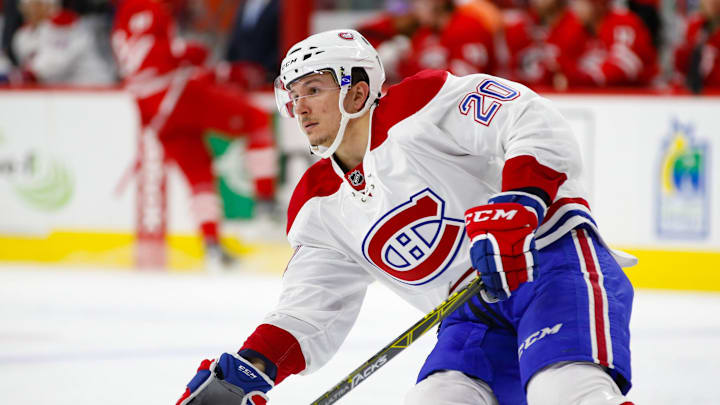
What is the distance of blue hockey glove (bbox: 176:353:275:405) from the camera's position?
2.08m

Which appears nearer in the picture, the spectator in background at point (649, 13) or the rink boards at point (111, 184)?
the rink boards at point (111, 184)

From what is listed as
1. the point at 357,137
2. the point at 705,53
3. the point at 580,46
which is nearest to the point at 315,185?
the point at 357,137

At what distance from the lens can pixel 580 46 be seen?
19.6 feet

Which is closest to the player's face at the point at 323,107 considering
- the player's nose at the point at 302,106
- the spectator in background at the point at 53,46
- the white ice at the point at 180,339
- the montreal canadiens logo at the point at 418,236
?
the player's nose at the point at 302,106

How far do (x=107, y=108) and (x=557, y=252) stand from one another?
15.6 ft

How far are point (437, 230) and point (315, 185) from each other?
0.31 metres

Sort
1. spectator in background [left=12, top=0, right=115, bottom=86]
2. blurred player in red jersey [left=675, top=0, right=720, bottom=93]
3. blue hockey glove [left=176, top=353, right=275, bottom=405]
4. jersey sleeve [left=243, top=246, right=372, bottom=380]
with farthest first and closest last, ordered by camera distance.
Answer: spectator in background [left=12, top=0, right=115, bottom=86]
blurred player in red jersey [left=675, top=0, right=720, bottom=93]
jersey sleeve [left=243, top=246, right=372, bottom=380]
blue hockey glove [left=176, top=353, right=275, bottom=405]

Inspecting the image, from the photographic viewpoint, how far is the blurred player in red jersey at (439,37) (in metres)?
6.03

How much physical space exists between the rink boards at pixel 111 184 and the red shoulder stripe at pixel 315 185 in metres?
3.29

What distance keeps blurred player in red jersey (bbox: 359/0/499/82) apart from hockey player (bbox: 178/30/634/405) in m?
3.65

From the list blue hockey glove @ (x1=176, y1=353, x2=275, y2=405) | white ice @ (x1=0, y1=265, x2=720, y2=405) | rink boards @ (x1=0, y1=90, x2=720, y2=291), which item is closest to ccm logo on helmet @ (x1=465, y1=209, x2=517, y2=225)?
blue hockey glove @ (x1=176, y1=353, x2=275, y2=405)

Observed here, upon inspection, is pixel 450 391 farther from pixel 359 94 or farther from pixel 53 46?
pixel 53 46

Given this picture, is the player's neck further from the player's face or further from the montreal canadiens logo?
the montreal canadiens logo

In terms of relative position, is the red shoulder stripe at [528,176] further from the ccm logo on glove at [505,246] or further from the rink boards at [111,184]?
the rink boards at [111,184]
